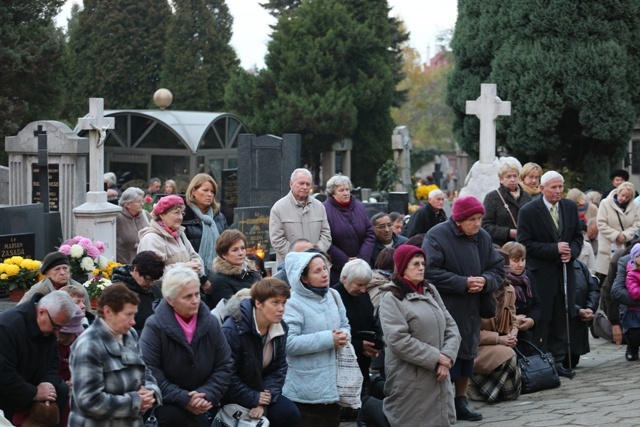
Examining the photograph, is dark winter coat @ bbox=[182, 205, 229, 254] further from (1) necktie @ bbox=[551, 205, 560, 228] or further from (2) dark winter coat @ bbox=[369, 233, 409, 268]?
(1) necktie @ bbox=[551, 205, 560, 228]

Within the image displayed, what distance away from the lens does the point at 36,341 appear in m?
7.29

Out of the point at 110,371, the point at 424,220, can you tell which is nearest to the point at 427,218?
the point at 424,220

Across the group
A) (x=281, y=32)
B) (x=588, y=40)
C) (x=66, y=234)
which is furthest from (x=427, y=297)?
(x=281, y=32)

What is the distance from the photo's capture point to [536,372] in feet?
34.4

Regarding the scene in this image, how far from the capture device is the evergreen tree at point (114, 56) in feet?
175

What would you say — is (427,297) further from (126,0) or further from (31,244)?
(126,0)

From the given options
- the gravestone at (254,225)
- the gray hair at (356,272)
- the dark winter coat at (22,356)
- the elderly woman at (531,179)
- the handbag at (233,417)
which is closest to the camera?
the dark winter coat at (22,356)

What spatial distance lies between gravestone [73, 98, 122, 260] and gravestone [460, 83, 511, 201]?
17.1 ft

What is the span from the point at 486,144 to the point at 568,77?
10.5 m

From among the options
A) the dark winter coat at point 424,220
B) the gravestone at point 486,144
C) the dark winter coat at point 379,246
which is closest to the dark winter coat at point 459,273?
the dark winter coat at point 379,246

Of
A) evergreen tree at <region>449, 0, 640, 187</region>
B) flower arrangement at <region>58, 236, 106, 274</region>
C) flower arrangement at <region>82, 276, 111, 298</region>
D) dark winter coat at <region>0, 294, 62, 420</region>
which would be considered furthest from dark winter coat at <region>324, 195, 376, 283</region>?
evergreen tree at <region>449, 0, 640, 187</region>

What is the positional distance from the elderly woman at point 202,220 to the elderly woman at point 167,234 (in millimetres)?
1013

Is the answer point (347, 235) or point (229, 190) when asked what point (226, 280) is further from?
point (229, 190)

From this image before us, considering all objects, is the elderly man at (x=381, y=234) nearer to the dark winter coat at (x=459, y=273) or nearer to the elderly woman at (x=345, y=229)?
the elderly woman at (x=345, y=229)
